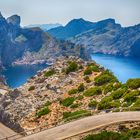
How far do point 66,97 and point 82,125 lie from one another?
1439 cm

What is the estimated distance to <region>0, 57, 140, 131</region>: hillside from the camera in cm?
4862

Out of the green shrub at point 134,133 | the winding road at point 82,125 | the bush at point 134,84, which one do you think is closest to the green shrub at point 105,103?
the winding road at point 82,125

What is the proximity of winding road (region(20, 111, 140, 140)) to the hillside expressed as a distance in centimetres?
168

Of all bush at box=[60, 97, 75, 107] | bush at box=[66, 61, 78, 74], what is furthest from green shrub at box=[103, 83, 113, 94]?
bush at box=[66, 61, 78, 74]

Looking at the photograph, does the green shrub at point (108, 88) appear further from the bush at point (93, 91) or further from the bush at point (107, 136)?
the bush at point (107, 136)

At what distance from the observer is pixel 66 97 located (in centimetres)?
5600

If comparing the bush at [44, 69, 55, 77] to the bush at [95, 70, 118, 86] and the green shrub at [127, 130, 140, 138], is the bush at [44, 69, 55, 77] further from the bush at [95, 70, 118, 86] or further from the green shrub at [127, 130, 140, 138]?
the green shrub at [127, 130, 140, 138]

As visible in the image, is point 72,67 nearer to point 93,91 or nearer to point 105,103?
point 93,91

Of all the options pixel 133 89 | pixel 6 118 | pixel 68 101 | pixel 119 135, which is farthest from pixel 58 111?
pixel 119 135

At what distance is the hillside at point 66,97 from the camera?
4862cm

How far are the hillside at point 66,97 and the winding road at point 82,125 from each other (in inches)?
66.2

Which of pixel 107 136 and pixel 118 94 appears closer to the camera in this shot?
pixel 107 136

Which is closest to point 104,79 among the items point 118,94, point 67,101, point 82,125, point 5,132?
point 67,101

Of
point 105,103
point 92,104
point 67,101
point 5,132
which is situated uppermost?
point 67,101
